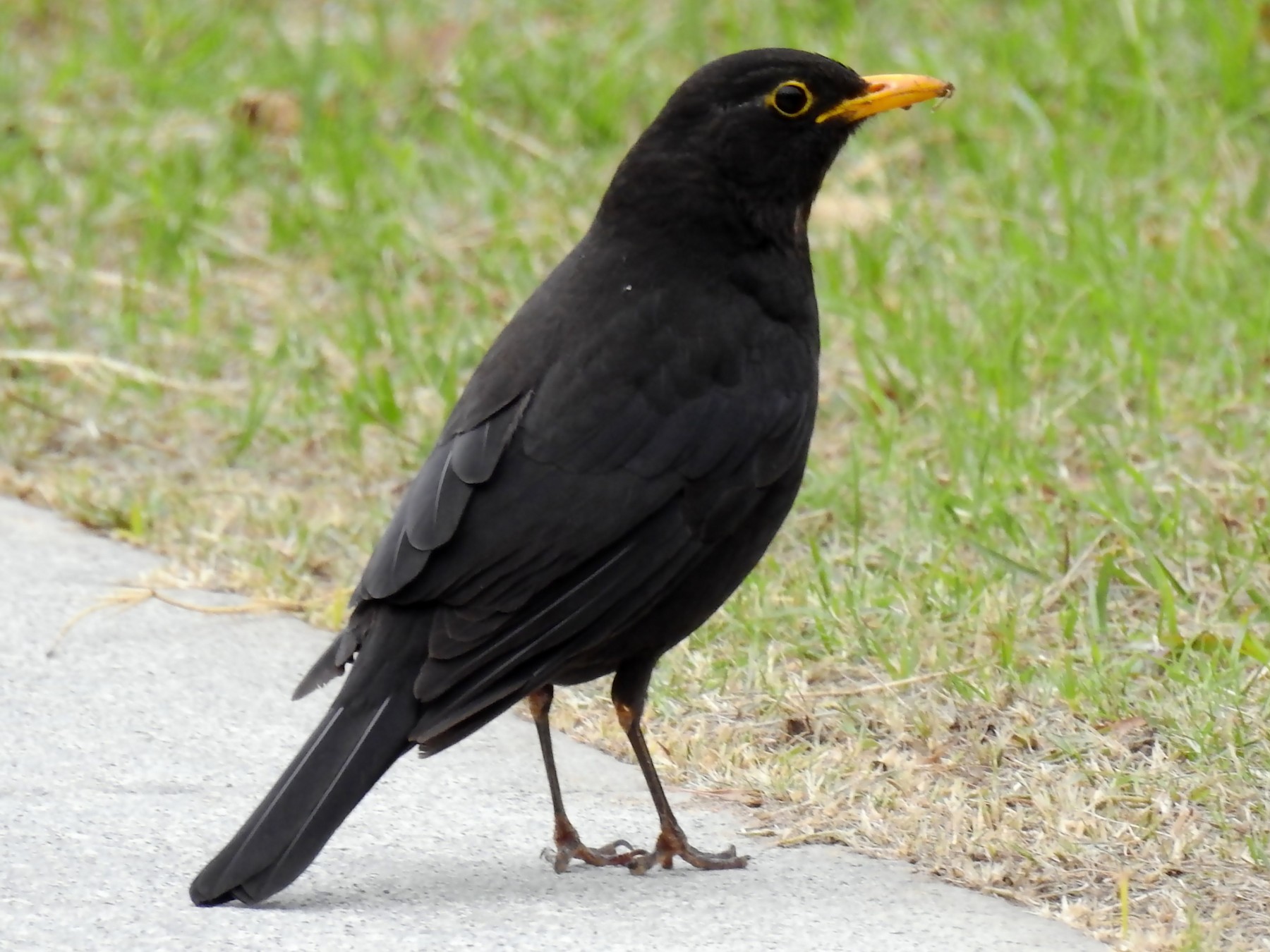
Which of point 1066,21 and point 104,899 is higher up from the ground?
point 1066,21

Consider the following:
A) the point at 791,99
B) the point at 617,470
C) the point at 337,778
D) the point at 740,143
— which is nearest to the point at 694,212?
the point at 740,143

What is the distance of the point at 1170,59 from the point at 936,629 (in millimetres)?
3933

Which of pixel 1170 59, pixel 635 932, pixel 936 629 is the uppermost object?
pixel 1170 59

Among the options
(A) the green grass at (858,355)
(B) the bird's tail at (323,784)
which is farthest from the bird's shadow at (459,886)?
(A) the green grass at (858,355)

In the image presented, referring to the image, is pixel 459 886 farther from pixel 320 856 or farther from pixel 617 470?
pixel 617 470

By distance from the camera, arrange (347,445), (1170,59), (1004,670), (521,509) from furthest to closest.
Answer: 1. (1170,59)
2. (347,445)
3. (1004,670)
4. (521,509)

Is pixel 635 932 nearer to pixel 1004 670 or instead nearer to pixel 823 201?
pixel 1004 670

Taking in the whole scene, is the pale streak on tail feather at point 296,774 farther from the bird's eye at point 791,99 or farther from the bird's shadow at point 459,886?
the bird's eye at point 791,99

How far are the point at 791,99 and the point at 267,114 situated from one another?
403 centimetres

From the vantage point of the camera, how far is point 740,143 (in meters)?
4.10

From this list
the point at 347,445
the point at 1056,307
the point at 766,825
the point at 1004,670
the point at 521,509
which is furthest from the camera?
the point at 1056,307

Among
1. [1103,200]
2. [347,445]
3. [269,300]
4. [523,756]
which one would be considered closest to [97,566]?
[347,445]

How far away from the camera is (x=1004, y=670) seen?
4234 mm

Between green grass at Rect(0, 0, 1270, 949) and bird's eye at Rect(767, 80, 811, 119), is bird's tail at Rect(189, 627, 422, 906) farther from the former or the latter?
bird's eye at Rect(767, 80, 811, 119)
